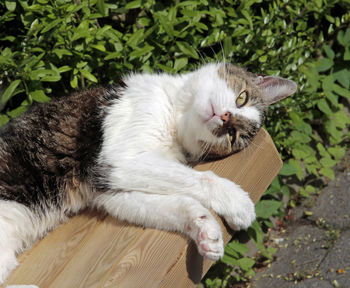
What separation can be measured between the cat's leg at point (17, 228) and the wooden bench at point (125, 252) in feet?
0.19

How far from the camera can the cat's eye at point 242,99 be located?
2.45 meters

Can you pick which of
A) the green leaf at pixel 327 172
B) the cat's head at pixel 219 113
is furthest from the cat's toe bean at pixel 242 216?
the green leaf at pixel 327 172

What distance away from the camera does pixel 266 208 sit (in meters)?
3.24

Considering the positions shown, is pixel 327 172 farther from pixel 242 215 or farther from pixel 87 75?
pixel 87 75

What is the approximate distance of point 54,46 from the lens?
2.70 meters

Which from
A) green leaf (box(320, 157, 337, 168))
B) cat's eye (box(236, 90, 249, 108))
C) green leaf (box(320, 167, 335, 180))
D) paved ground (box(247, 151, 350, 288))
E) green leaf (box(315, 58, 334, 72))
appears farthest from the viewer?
green leaf (box(315, 58, 334, 72))

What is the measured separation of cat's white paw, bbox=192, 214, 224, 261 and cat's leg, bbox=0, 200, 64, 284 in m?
0.95

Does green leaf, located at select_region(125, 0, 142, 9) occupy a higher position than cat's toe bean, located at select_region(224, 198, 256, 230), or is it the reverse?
green leaf, located at select_region(125, 0, 142, 9)

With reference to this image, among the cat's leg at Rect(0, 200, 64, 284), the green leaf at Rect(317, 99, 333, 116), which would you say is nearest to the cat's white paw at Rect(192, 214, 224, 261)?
the cat's leg at Rect(0, 200, 64, 284)

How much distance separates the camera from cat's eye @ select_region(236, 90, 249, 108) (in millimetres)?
2449

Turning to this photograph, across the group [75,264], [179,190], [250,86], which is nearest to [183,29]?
[250,86]

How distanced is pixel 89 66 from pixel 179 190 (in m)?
1.32

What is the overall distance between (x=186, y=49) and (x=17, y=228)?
65.9 inches

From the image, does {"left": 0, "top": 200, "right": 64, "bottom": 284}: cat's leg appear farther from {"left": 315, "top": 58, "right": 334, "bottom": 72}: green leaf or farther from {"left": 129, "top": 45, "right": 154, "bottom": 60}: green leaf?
{"left": 315, "top": 58, "right": 334, "bottom": 72}: green leaf
